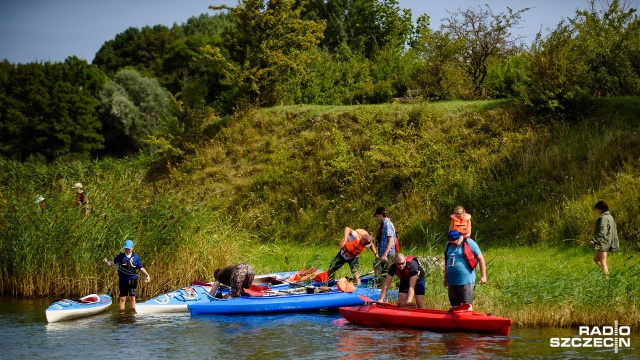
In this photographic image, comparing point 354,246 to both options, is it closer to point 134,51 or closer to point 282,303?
point 282,303

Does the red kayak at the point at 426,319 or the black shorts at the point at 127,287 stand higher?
the black shorts at the point at 127,287

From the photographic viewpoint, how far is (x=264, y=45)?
104ft

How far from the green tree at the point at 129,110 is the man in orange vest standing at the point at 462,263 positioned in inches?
1809

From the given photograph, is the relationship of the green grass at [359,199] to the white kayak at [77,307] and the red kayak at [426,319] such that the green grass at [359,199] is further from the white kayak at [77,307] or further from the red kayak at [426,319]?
the white kayak at [77,307]

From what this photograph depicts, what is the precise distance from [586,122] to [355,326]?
13.3 meters

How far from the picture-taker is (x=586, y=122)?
25844 mm

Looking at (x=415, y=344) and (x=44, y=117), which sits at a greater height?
(x=44, y=117)

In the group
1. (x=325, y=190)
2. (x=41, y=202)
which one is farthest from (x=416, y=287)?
(x=325, y=190)

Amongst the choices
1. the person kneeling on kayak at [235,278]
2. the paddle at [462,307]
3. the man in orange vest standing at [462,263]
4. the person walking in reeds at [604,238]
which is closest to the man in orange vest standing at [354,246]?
the person kneeling on kayak at [235,278]

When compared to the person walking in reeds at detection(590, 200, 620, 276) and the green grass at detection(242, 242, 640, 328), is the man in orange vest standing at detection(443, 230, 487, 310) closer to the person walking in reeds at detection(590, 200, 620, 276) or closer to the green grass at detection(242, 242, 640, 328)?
the green grass at detection(242, 242, 640, 328)

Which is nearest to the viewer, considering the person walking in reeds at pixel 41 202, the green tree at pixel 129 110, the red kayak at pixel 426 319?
the red kayak at pixel 426 319

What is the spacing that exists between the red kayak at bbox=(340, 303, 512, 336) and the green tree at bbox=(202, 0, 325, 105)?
17.4 metres

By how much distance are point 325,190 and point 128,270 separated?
11203mm

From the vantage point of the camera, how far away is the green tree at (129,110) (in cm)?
5850
